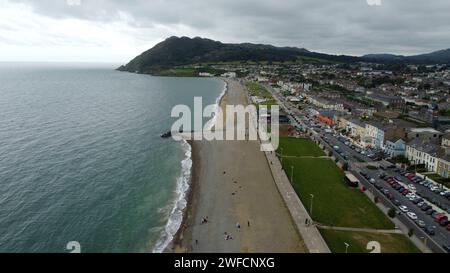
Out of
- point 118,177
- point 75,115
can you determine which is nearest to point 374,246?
point 118,177

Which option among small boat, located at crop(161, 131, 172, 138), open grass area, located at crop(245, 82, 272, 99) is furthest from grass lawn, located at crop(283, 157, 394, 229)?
open grass area, located at crop(245, 82, 272, 99)

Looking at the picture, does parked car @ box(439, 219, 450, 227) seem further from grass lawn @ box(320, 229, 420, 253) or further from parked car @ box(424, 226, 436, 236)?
grass lawn @ box(320, 229, 420, 253)

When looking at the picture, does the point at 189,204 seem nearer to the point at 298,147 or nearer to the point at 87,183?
the point at 87,183

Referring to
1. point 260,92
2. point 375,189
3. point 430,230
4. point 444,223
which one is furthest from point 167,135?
point 260,92

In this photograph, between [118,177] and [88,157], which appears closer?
[118,177]
